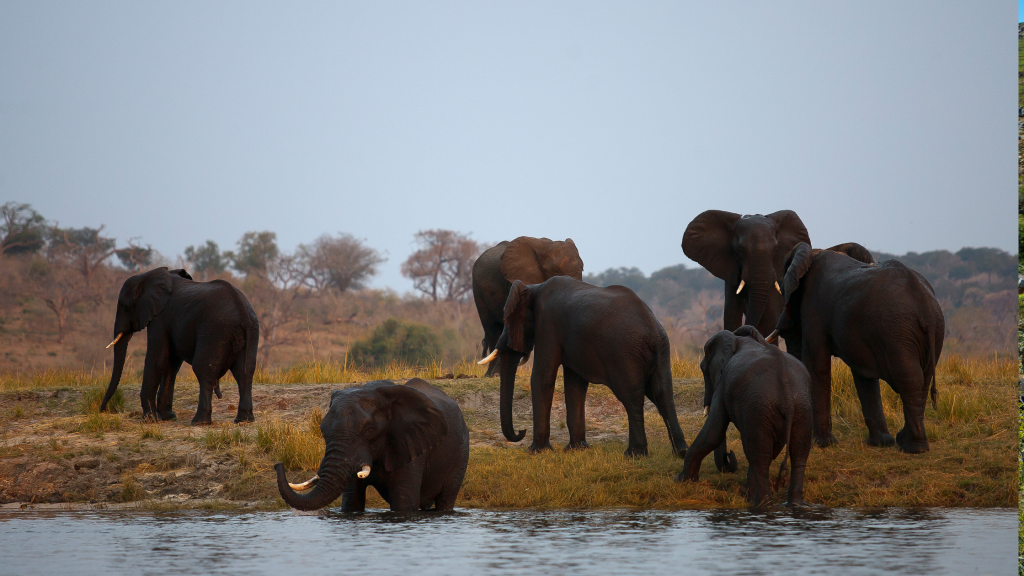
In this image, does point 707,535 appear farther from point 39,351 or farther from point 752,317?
point 39,351

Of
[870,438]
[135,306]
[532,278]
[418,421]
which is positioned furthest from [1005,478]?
[135,306]

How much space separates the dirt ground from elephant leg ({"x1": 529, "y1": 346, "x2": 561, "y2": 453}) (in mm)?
522

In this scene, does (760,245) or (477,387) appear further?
(477,387)

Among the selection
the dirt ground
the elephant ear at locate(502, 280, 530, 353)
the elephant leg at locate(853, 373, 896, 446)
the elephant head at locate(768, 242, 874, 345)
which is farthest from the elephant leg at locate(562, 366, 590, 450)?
the elephant leg at locate(853, 373, 896, 446)

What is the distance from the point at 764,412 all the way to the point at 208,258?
158ft

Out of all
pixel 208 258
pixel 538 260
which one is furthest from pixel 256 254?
pixel 538 260

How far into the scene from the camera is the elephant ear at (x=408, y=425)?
7.73m

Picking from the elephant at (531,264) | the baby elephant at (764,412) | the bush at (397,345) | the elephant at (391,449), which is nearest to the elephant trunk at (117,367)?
the elephant at (531,264)

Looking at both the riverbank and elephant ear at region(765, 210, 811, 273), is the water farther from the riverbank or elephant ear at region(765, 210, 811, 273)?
elephant ear at region(765, 210, 811, 273)

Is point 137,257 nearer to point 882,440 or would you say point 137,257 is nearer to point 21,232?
point 21,232

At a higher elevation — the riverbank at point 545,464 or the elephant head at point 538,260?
the elephant head at point 538,260

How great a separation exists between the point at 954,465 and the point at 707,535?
3315 mm

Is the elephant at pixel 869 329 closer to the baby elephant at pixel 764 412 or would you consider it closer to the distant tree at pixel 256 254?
the baby elephant at pixel 764 412

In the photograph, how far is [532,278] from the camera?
16.2 meters
